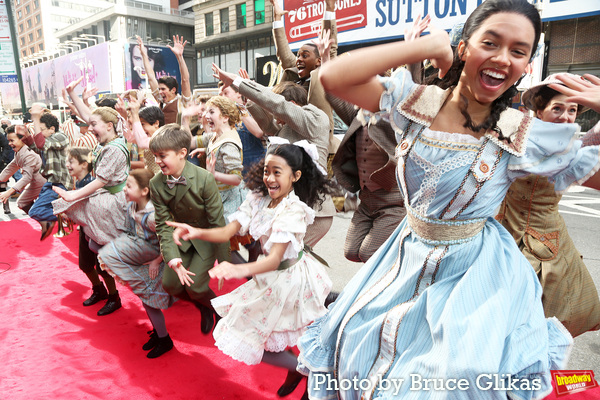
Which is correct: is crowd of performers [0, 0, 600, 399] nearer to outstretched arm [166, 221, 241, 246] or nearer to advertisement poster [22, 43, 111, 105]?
outstretched arm [166, 221, 241, 246]

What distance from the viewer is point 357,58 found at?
4.39 feet

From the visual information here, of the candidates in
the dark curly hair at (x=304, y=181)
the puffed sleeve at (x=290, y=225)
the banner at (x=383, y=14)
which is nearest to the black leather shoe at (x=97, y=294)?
the dark curly hair at (x=304, y=181)

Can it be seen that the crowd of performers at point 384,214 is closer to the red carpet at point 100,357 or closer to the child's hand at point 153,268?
the child's hand at point 153,268

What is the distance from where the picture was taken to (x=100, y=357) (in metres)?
2.98

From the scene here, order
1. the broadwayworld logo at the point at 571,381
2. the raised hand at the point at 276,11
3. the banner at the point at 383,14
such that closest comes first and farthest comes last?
1. the broadwayworld logo at the point at 571,381
2. the raised hand at the point at 276,11
3. the banner at the point at 383,14

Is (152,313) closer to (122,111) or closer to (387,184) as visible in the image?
(387,184)

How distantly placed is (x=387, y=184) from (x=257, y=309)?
1.23 metres

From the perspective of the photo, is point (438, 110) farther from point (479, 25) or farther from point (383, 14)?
point (383, 14)

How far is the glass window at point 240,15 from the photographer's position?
93.5ft

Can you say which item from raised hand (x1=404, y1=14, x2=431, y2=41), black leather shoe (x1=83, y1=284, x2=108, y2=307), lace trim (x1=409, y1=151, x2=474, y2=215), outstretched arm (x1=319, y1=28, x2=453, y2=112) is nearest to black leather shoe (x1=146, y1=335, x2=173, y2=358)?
black leather shoe (x1=83, y1=284, x2=108, y2=307)

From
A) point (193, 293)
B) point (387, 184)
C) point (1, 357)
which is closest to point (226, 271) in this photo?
point (193, 293)

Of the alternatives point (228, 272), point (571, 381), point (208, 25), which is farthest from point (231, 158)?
point (208, 25)

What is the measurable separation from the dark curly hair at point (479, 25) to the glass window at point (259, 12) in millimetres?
27994

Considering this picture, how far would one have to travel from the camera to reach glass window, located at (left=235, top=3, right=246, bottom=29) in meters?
28.5
